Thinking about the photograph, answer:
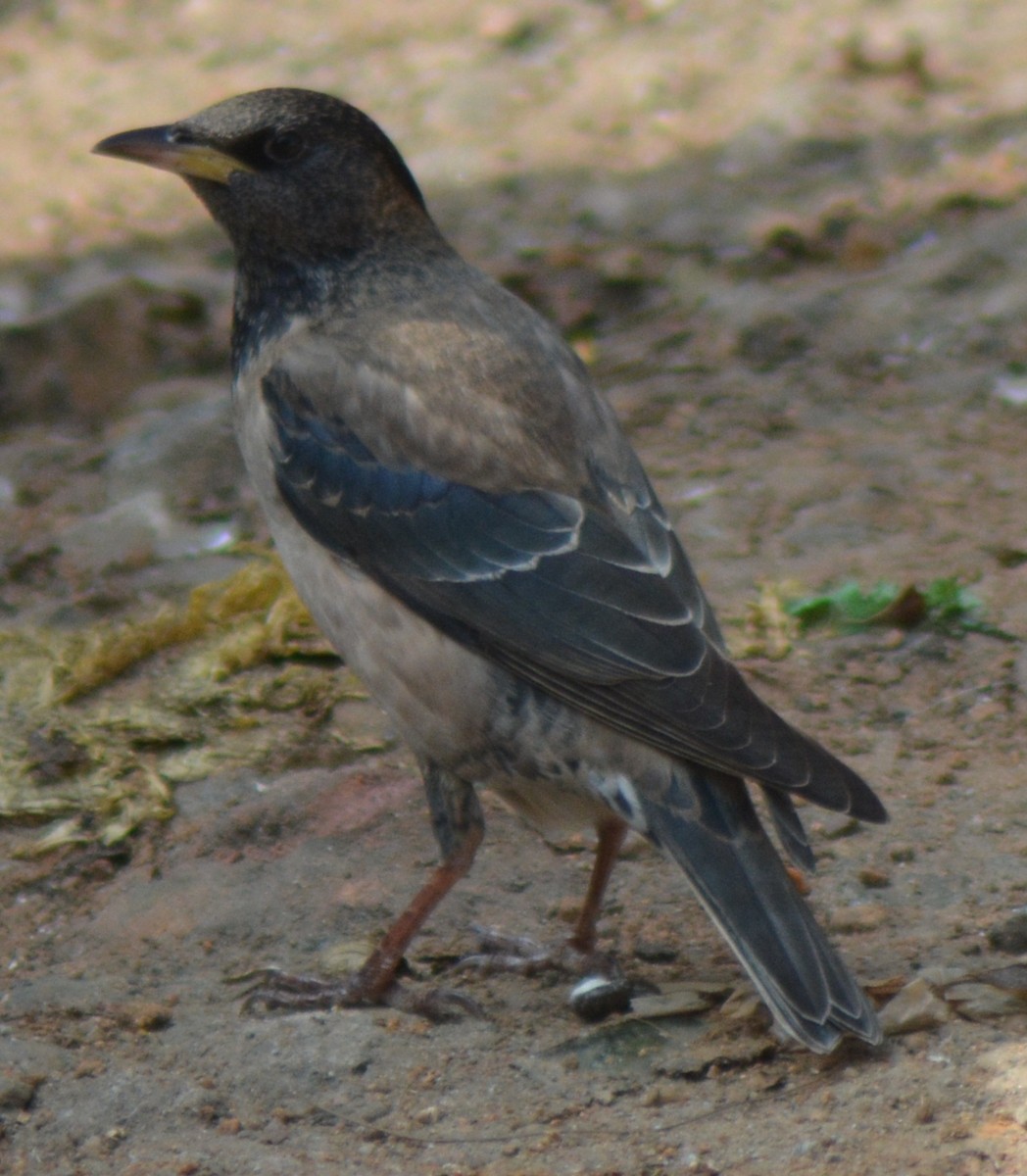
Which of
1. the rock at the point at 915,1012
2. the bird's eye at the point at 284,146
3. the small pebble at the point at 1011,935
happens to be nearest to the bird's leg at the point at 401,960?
the rock at the point at 915,1012

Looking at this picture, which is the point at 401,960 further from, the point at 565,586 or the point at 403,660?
the point at 565,586

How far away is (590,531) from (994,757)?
5.29 feet

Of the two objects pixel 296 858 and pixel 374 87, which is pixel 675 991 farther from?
pixel 374 87

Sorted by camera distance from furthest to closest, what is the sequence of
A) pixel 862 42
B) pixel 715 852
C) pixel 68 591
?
pixel 862 42
pixel 68 591
pixel 715 852

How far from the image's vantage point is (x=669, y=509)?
280 inches

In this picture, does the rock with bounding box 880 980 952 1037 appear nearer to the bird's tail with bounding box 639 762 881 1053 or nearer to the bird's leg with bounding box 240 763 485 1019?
the bird's tail with bounding box 639 762 881 1053

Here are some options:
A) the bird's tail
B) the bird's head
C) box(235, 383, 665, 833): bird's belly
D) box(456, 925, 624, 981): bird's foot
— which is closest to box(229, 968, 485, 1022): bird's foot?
box(456, 925, 624, 981): bird's foot

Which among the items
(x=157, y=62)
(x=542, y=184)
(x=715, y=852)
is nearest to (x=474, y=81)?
(x=542, y=184)

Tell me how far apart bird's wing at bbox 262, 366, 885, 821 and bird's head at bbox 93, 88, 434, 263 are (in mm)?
565

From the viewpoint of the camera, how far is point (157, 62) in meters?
11.1

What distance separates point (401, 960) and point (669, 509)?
2802 mm

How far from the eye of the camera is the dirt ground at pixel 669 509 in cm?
407

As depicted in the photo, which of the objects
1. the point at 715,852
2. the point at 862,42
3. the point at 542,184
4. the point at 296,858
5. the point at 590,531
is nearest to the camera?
the point at 715,852

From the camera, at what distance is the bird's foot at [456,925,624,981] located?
4.76 metres
